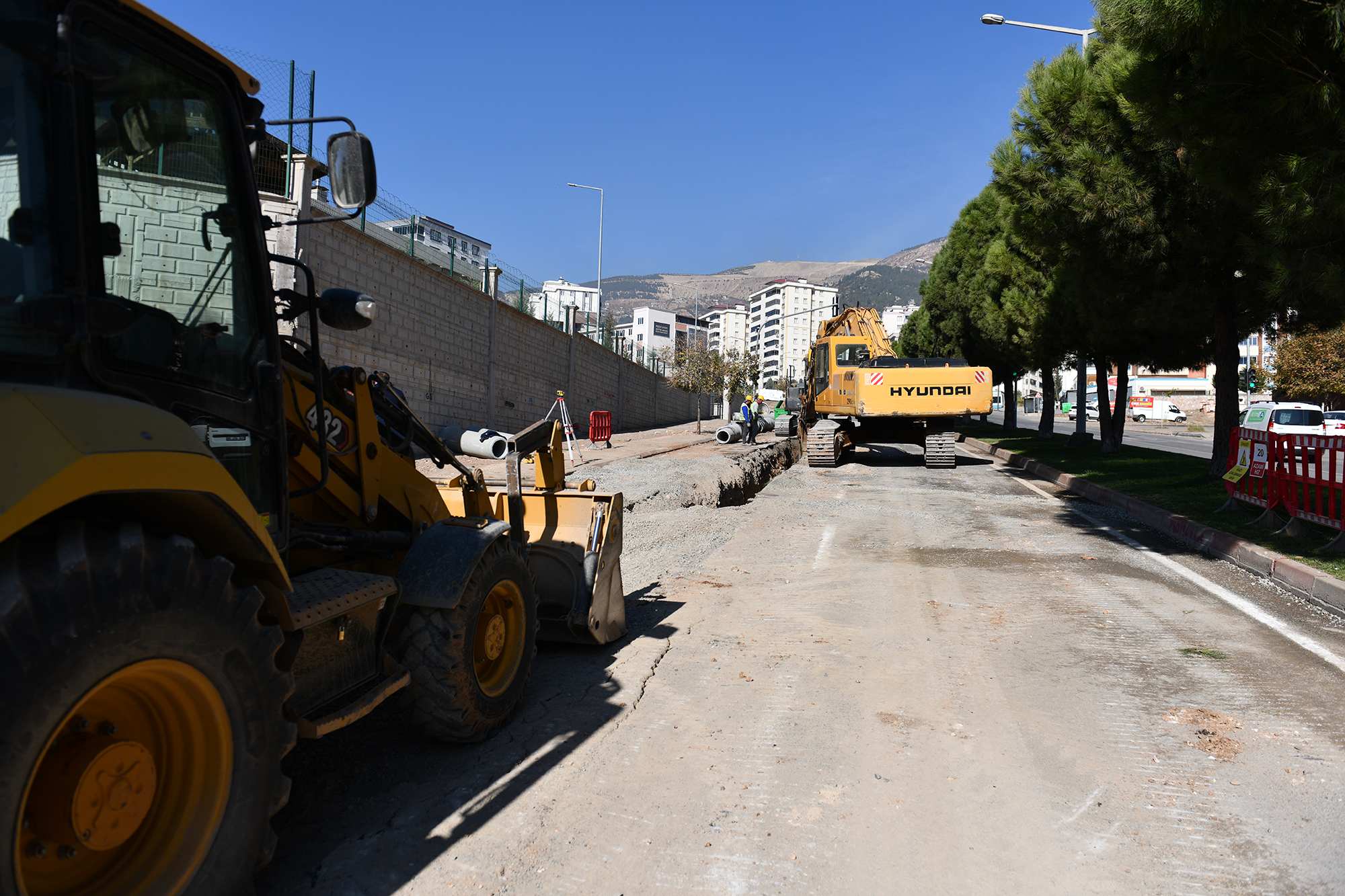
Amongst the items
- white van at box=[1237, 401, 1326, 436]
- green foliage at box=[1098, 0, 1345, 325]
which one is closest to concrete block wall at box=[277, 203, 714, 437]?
green foliage at box=[1098, 0, 1345, 325]

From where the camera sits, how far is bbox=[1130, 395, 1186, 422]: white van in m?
61.2

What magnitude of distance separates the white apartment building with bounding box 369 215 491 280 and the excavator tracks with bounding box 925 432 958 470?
11.7 m

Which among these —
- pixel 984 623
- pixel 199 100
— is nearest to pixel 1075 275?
pixel 984 623

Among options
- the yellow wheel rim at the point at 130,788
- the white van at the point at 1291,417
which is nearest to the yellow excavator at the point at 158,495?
the yellow wheel rim at the point at 130,788

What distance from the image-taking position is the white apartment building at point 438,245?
16.9m

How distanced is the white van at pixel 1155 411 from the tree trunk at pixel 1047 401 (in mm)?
37669

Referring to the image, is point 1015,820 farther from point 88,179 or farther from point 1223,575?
point 1223,575

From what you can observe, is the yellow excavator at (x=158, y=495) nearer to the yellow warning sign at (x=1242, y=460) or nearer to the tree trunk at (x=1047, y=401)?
the yellow warning sign at (x=1242, y=460)

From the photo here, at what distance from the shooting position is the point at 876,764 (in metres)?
3.58

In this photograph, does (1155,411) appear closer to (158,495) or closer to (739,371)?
(739,371)

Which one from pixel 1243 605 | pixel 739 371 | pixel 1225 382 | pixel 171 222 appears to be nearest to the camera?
→ pixel 171 222

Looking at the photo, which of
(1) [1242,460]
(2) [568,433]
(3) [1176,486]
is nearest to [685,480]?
(2) [568,433]

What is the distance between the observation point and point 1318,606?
21.2 feet

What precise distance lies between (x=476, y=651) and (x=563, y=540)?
4.68 feet
